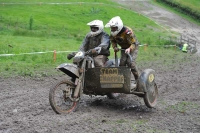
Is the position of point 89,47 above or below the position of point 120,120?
above

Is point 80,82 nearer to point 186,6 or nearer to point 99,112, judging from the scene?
point 99,112

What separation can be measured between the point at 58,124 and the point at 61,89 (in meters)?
1.36

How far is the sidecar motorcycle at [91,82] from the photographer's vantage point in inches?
354

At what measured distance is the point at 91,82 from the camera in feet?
31.3

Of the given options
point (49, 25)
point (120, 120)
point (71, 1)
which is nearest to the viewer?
point (120, 120)

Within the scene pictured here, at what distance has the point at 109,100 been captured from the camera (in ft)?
36.1

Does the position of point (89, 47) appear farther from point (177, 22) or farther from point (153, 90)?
point (177, 22)

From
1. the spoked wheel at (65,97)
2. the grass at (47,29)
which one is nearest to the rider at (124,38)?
the spoked wheel at (65,97)

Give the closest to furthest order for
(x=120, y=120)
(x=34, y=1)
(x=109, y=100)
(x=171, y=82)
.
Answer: (x=120, y=120) → (x=109, y=100) → (x=171, y=82) → (x=34, y=1)

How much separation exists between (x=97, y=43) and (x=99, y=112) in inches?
73.8

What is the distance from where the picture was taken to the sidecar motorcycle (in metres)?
8.99

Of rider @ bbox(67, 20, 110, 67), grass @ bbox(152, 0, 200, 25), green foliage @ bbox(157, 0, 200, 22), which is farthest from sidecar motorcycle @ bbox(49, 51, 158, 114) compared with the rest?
green foliage @ bbox(157, 0, 200, 22)

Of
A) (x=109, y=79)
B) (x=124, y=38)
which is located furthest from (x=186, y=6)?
(x=109, y=79)

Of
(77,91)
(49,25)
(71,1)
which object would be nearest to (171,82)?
(77,91)
